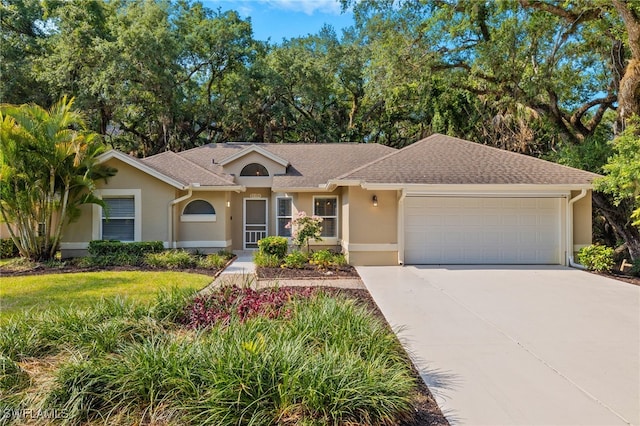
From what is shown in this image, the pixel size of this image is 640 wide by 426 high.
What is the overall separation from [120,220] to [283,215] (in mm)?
6094

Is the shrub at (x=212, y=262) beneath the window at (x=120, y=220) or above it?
beneath

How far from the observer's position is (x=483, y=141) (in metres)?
21.3

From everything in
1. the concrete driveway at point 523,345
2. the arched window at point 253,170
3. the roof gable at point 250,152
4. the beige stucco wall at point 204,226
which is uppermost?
the roof gable at point 250,152

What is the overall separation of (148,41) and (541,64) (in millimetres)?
18766

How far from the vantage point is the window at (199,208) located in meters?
13.5

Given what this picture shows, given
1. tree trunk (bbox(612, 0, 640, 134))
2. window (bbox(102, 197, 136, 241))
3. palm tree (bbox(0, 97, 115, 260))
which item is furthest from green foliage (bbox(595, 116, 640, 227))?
palm tree (bbox(0, 97, 115, 260))

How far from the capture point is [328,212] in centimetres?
1439

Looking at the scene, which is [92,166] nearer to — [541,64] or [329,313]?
[329,313]

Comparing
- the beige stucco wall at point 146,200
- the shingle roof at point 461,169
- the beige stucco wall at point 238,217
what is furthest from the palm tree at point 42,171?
the shingle roof at point 461,169

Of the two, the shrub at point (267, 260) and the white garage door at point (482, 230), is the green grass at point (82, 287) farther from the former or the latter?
the white garage door at point (482, 230)

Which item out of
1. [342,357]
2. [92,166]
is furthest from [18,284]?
[342,357]

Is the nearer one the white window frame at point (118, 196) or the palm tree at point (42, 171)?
the palm tree at point (42, 171)

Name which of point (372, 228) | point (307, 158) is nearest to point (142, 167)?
point (307, 158)

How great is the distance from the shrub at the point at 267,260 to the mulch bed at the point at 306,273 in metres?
0.19
